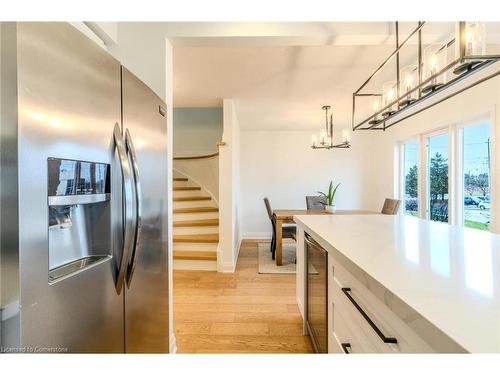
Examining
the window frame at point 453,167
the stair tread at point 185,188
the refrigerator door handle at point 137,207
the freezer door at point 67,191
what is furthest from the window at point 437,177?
the freezer door at point 67,191

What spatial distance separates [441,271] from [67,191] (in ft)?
3.69

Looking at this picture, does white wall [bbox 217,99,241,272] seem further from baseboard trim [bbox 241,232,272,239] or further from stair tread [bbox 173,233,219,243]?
baseboard trim [bbox 241,232,272,239]

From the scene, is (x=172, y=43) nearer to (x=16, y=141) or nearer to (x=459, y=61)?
(x=16, y=141)

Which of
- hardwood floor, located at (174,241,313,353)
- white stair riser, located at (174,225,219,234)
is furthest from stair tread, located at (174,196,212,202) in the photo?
hardwood floor, located at (174,241,313,353)

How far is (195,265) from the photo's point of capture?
139 inches

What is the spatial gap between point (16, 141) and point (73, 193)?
0.21 meters

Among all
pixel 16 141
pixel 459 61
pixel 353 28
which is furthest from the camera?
pixel 353 28

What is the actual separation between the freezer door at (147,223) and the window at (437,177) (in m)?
4.02

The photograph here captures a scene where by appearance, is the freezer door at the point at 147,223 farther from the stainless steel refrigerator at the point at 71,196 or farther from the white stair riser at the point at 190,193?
Result: the white stair riser at the point at 190,193

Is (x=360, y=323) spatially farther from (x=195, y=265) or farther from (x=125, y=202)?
(x=195, y=265)

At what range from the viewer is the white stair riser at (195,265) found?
3.52 m

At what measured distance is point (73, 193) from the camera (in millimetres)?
741
